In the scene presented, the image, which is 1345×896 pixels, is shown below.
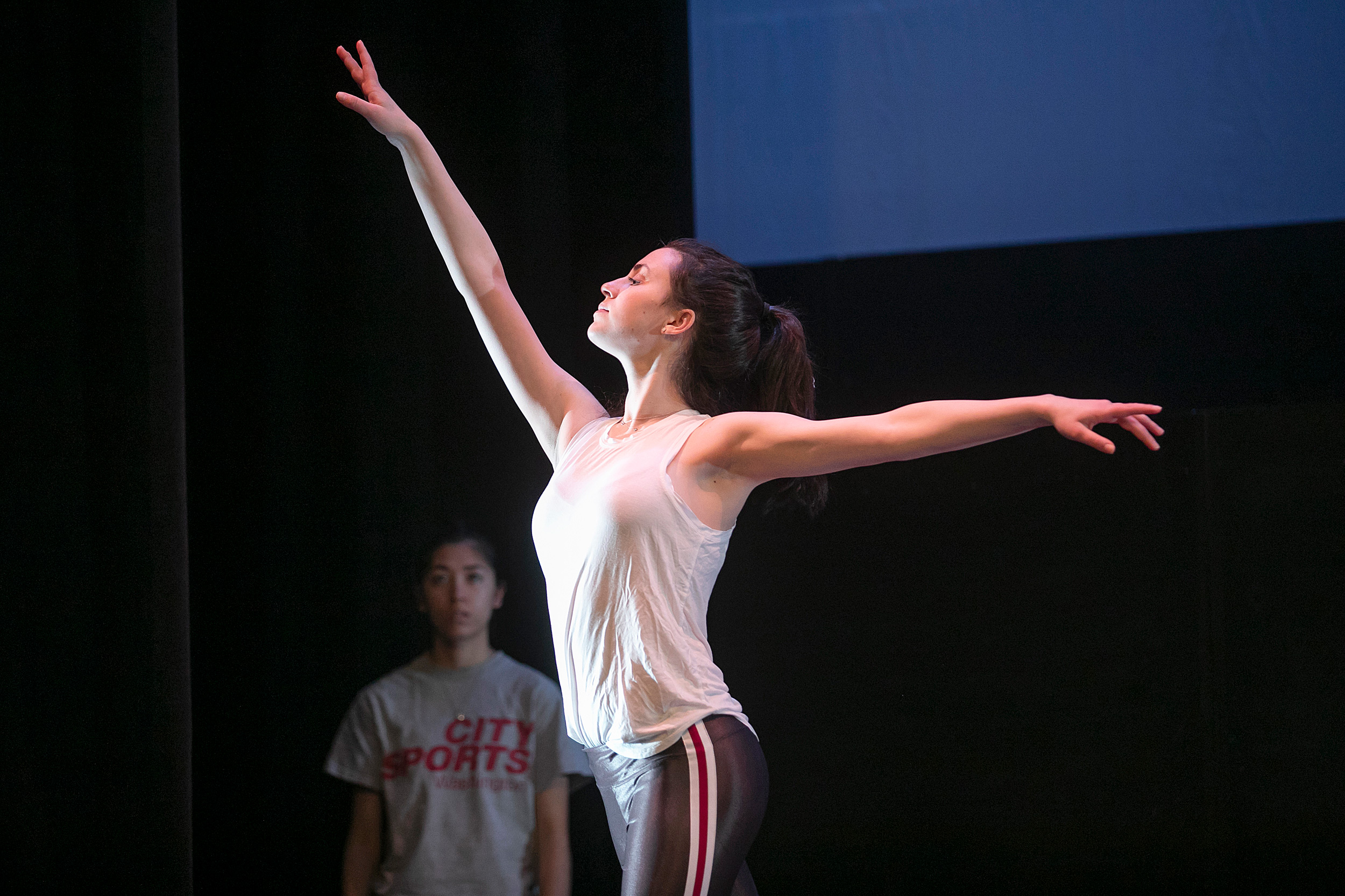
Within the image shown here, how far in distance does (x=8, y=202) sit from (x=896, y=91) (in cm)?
180

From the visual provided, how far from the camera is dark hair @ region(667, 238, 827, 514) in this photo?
1.64 m

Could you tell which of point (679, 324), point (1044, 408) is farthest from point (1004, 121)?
point (1044, 408)

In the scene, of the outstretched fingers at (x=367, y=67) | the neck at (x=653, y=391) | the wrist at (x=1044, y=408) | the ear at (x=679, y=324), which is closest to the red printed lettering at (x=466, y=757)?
the neck at (x=653, y=391)

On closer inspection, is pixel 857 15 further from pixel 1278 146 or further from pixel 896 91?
pixel 1278 146

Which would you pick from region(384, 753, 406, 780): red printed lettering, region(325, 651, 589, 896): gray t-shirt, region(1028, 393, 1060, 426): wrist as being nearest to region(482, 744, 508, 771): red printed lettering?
region(325, 651, 589, 896): gray t-shirt

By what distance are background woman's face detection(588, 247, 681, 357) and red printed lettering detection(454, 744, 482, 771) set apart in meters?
0.86

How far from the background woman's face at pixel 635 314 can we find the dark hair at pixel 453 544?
70cm

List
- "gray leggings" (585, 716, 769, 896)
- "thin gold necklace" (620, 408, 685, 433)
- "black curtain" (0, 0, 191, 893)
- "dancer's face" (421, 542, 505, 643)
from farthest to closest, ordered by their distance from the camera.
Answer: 1. "black curtain" (0, 0, 191, 893)
2. "dancer's face" (421, 542, 505, 643)
3. "thin gold necklace" (620, 408, 685, 433)
4. "gray leggings" (585, 716, 769, 896)

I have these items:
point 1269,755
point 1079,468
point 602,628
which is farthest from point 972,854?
point 602,628

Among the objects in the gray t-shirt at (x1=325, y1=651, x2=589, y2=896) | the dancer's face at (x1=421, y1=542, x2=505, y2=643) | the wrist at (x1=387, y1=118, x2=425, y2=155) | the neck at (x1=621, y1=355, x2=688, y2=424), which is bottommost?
the gray t-shirt at (x1=325, y1=651, x2=589, y2=896)

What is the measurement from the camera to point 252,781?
91.7 inches

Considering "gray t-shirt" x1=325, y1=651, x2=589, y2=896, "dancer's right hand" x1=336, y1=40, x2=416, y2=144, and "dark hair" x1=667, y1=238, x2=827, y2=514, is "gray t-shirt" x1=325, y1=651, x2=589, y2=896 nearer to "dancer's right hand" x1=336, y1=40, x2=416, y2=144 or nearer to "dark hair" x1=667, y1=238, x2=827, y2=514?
"dark hair" x1=667, y1=238, x2=827, y2=514

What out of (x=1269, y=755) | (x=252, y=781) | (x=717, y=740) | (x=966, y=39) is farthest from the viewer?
(x=252, y=781)

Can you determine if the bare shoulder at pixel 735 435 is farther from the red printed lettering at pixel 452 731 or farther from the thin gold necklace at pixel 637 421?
the red printed lettering at pixel 452 731
